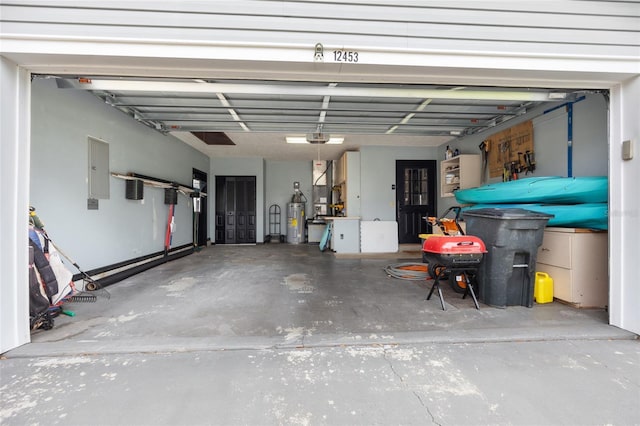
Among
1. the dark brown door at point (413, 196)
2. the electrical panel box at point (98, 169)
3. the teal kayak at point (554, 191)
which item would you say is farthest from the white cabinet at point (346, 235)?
the electrical panel box at point (98, 169)

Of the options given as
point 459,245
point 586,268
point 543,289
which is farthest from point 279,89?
point 586,268

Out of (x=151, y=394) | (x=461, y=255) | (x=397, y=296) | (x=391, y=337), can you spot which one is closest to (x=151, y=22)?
(x=151, y=394)

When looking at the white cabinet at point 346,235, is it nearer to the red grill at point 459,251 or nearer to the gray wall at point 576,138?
the gray wall at point 576,138

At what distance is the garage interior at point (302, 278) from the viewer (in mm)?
1489

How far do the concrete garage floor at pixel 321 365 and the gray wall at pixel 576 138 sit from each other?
1.71 metres

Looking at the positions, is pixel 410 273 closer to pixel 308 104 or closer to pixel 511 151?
pixel 511 151

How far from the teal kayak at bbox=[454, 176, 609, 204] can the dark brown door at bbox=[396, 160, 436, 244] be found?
343 centimetres

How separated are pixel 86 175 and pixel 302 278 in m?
3.24

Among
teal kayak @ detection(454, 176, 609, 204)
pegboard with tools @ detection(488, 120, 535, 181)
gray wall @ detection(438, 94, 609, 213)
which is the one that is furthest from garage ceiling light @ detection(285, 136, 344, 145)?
teal kayak @ detection(454, 176, 609, 204)

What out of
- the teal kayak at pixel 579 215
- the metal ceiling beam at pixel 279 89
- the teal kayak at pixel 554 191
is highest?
the metal ceiling beam at pixel 279 89

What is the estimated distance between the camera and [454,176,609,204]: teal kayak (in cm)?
280

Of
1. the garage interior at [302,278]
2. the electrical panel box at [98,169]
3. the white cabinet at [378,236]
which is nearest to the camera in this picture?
the garage interior at [302,278]

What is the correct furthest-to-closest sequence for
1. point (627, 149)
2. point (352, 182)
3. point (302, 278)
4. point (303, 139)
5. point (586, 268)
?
point (352, 182) < point (303, 139) < point (302, 278) < point (586, 268) < point (627, 149)

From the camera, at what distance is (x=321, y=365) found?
1.77m
